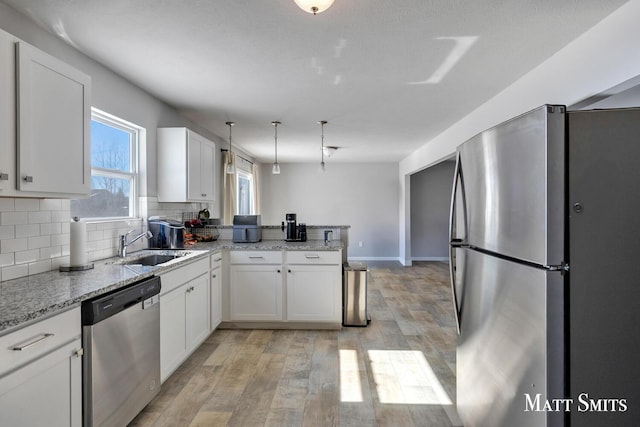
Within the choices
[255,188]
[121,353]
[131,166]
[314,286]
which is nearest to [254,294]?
[314,286]

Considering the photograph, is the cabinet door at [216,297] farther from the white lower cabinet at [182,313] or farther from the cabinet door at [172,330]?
the cabinet door at [172,330]

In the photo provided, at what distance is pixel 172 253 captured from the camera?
3.17 metres

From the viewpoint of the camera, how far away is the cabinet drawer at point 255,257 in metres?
3.72

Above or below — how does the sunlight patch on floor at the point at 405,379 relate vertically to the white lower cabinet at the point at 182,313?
below

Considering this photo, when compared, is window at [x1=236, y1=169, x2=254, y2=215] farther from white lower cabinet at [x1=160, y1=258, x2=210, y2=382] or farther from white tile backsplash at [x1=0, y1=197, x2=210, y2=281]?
white tile backsplash at [x1=0, y1=197, x2=210, y2=281]

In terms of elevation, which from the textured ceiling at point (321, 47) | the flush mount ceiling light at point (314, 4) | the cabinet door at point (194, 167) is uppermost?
the textured ceiling at point (321, 47)

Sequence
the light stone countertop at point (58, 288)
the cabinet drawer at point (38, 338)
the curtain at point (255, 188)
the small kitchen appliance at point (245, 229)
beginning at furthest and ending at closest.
Answer: the curtain at point (255, 188) < the small kitchen appliance at point (245, 229) < the light stone countertop at point (58, 288) < the cabinet drawer at point (38, 338)

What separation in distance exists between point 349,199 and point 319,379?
6636 millimetres

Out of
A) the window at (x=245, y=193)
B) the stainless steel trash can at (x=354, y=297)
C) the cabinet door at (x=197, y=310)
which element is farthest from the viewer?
the window at (x=245, y=193)

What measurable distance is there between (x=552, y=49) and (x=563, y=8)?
22.7 inches

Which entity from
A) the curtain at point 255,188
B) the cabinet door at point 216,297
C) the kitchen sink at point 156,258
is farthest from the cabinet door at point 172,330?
the curtain at point 255,188

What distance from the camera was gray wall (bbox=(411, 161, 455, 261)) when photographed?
28.5 ft

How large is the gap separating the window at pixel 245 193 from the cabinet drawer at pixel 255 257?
3.72 metres

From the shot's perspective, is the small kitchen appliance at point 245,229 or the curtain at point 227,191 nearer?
the small kitchen appliance at point 245,229
